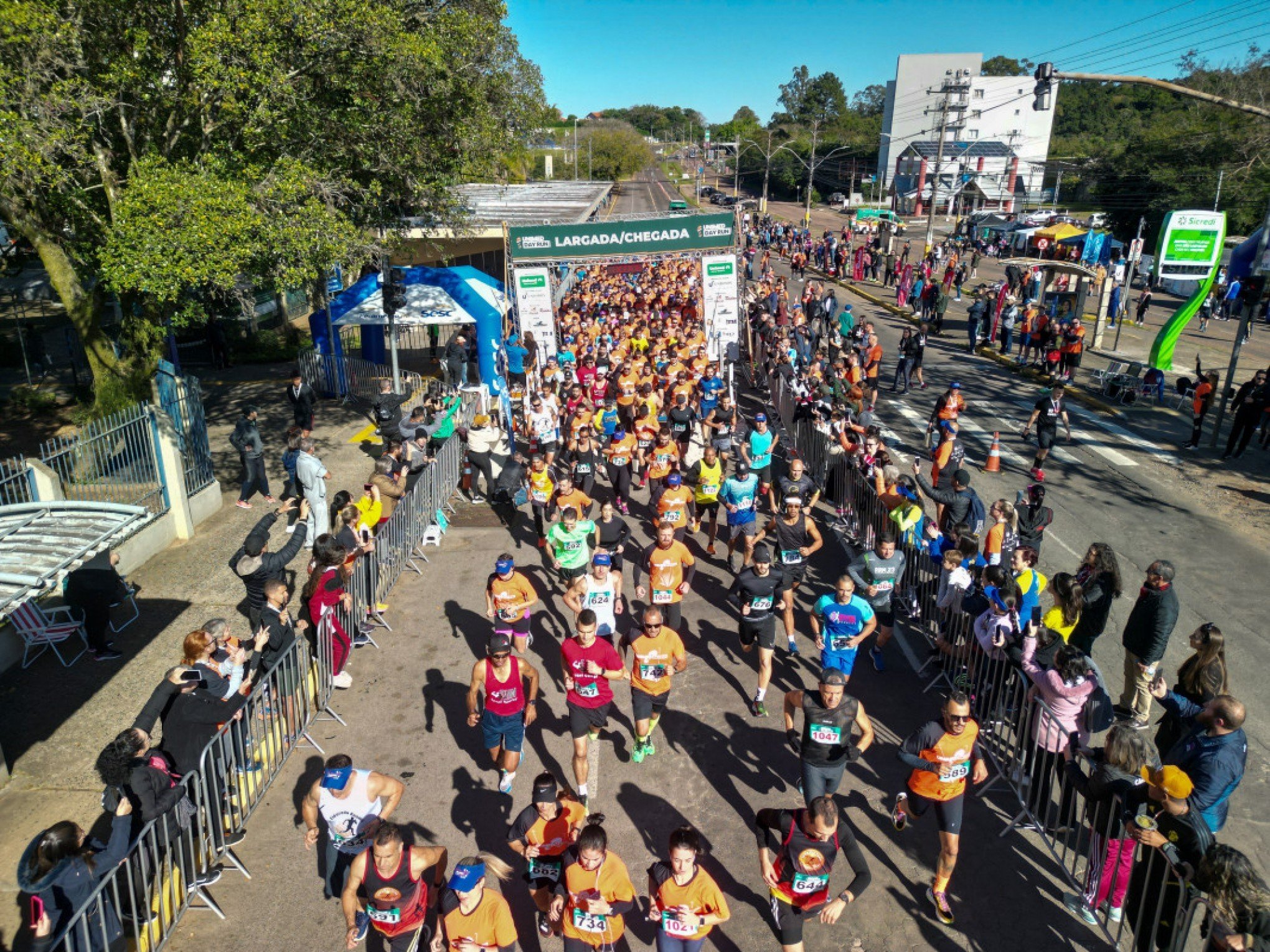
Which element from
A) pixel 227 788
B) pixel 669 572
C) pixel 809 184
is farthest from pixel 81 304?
pixel 809 184

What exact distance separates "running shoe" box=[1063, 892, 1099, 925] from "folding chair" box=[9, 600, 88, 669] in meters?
9.58

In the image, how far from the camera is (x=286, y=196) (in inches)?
504

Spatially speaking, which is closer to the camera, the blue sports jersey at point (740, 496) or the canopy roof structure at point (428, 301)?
the blue sports jersey at point (740, 496)

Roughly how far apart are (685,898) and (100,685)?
23.3ft

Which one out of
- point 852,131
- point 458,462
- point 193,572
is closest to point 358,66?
point 458,462

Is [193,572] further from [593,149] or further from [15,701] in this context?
[593,149]

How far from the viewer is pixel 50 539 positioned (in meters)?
6.75

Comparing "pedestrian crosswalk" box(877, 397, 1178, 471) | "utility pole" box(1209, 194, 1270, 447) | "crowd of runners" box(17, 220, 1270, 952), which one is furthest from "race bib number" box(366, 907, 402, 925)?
"utility pole" box(1209, 194, 1270, 447)

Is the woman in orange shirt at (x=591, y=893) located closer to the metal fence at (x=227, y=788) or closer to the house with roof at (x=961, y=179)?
the metal fence at (x=227, y=788)

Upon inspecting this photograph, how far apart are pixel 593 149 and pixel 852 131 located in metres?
40.0

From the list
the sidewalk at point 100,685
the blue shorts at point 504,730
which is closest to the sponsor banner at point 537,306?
the sidewalk at point 100,685

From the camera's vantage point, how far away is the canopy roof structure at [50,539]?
6105mm

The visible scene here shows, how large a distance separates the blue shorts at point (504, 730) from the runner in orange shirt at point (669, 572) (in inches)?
81.7

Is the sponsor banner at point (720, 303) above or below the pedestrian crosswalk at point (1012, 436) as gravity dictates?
above
